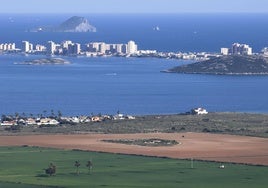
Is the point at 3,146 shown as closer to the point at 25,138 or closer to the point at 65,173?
the point at 25,138

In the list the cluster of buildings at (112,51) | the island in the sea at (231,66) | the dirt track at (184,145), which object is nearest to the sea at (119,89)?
the island in the sea at (231,66)

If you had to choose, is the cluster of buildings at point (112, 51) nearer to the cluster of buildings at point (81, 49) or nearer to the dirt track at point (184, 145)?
the cluster of buildings at point (81, 49)

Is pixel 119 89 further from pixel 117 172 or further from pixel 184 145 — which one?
pixel 117 172

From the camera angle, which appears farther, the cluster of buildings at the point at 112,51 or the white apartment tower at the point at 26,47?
the white apartment tower at the point at 26,47

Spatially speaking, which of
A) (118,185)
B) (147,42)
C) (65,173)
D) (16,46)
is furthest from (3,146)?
(147,42)

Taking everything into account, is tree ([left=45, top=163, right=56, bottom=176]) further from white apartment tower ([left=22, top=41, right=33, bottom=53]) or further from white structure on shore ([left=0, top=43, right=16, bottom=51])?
white structure on shore ([left=0, top=43, right=16, bottom=51])

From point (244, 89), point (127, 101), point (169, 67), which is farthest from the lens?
point (169, 67)

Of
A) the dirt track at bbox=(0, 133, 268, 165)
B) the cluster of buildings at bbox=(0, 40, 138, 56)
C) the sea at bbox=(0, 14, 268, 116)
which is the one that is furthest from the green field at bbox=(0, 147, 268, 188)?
the cluster of buildings at bbox=(0, 40, 138, 56)
